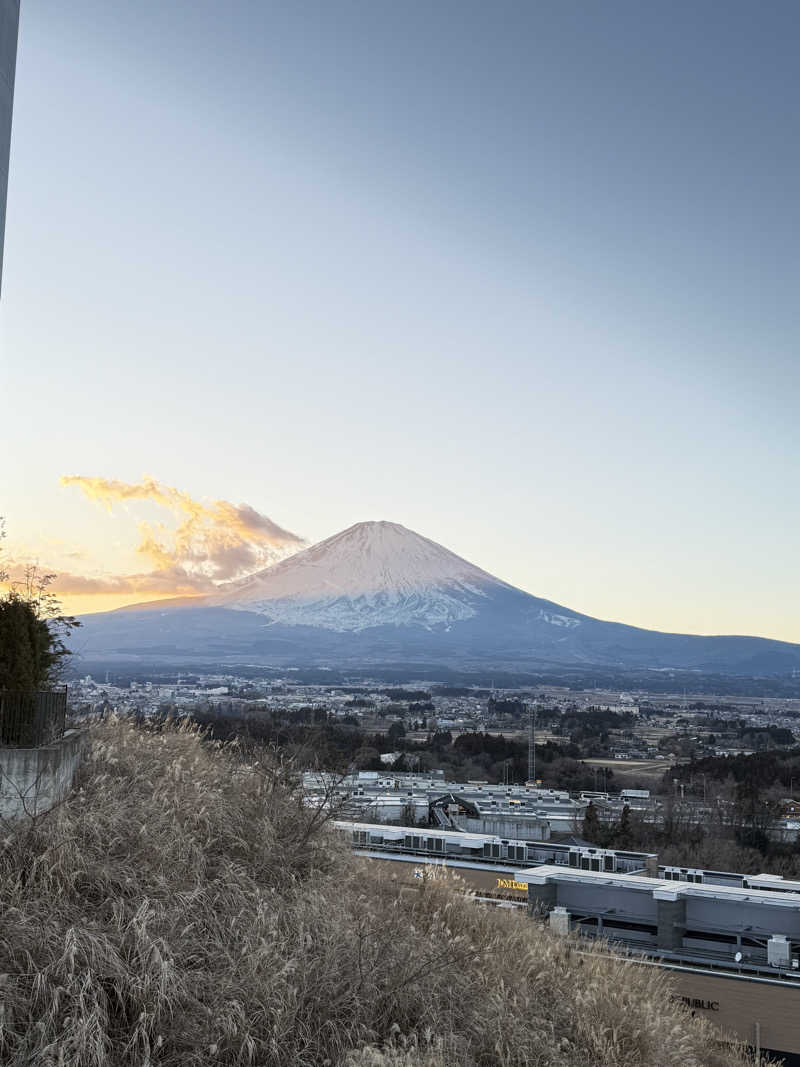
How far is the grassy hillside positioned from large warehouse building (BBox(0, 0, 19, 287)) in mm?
6890

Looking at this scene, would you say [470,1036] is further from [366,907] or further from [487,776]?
[487,776]

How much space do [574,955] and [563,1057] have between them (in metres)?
3.31

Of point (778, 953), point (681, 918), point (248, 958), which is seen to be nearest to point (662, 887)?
point (681, 918)

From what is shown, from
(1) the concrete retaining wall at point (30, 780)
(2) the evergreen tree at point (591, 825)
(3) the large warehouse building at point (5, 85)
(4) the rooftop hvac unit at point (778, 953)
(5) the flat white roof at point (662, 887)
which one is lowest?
(2) the evergreen tree at point (591, 825)

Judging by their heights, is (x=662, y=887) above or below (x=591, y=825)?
above

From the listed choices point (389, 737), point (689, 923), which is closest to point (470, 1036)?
point (689, 923)

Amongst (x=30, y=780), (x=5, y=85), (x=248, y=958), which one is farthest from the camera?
(x=5, y=85)

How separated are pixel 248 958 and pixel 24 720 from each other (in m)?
3.67

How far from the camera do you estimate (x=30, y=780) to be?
33.4ft

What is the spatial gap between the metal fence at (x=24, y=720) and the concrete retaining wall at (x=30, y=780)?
1.05 ft

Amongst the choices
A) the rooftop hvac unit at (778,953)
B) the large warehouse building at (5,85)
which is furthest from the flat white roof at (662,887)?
the large warehouse building at (5,85)

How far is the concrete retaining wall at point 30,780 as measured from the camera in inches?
395

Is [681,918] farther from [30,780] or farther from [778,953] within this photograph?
[30,780]

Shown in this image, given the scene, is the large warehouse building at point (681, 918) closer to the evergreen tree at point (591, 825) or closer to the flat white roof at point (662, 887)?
the flat white roof at point (662, 887)
